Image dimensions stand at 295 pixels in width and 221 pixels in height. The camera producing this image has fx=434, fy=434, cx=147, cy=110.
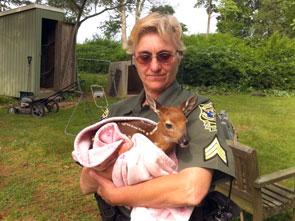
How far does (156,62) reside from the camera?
2326mm

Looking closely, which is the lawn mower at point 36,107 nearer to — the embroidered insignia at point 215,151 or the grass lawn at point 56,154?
the grass lawn at point 56,154

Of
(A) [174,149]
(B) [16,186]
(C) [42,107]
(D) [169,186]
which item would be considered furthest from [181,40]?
(C) [42,107]

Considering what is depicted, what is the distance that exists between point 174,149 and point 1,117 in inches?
431

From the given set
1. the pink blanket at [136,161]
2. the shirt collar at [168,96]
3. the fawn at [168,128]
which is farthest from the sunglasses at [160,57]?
the pink blanket at [136,161]

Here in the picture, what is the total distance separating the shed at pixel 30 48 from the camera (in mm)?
15547

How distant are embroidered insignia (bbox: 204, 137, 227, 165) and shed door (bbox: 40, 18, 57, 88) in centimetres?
1618

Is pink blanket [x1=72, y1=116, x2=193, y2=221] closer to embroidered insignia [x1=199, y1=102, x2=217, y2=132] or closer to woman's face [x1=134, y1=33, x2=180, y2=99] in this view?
embroidered insignia [x1=199, y1=102, x2=217, y2=132]

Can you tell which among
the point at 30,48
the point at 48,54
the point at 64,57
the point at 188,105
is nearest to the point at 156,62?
the point at 188,105

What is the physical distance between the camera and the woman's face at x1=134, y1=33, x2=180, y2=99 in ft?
7.59

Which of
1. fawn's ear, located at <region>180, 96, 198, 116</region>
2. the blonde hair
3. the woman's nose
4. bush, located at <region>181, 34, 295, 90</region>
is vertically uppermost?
the blonde hair

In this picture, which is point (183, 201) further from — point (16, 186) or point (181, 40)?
point (16, 186)

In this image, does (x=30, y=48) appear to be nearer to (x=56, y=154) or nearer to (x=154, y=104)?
(x=56, y=154)

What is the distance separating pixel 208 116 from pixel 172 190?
418 mm

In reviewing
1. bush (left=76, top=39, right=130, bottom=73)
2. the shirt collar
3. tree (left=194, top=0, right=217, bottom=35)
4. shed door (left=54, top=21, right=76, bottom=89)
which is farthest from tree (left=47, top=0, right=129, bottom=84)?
tree (left=194, top=0, right=217, bottom=35)
